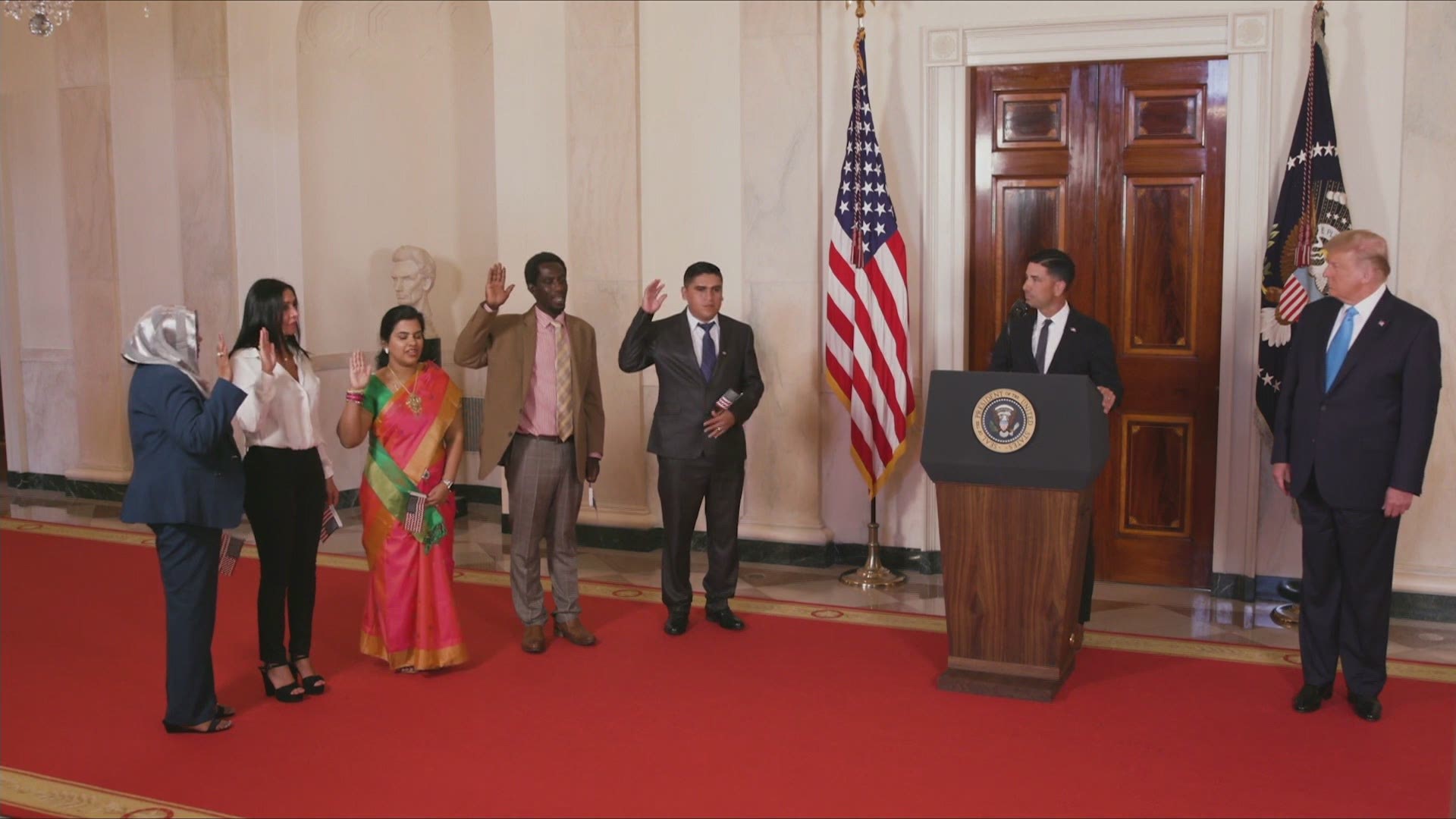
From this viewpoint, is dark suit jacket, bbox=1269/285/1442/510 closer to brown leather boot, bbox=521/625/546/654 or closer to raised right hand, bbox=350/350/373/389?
brown leather boot, bbox=521/625/546/654

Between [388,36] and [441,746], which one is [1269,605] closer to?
[441,746]

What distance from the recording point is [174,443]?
4.69m

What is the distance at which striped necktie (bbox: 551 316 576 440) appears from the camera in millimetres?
5938

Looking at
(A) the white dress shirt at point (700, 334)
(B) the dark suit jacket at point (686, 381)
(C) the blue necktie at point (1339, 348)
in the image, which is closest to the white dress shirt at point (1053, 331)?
(C) the blue necktie at point (1339, 348)

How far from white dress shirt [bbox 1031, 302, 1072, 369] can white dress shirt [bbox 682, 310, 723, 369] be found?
1407mm

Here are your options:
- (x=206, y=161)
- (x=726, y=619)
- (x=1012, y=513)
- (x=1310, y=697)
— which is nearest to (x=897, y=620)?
(x=726, y=619)

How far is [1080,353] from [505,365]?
2.51 meters

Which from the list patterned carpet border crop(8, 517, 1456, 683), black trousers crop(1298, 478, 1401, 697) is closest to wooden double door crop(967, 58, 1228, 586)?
patterned carpet border crop(8, 517, 1456, 683)

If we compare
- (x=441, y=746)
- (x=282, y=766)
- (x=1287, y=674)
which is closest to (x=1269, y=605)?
(x=1287, y=674)

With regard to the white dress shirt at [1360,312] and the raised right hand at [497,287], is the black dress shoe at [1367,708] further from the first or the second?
the raised right hand at [497,287]

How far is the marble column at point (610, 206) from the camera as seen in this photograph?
7.94 metres

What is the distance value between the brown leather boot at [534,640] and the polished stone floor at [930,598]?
134 cm

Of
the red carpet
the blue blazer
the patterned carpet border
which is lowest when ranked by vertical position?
the red carpet

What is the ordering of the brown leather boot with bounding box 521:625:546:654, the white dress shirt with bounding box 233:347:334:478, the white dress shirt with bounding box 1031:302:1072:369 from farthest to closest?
the brown leather boot with bounding box 521:625:546:654 < the white dress shirt with bounding box 1031:302:1072:369 < the white dress shirt with bounding box 233:347:334:478
